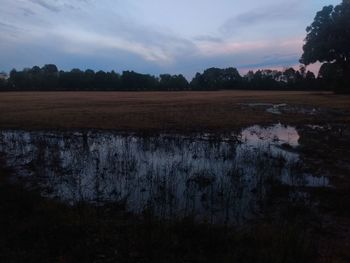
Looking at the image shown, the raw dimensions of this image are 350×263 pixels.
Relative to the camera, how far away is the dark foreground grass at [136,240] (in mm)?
6852

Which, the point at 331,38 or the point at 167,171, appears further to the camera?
the point at 331,38

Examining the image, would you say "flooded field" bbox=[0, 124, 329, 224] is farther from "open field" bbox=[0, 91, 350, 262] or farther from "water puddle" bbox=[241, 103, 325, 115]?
"water puddle" bbox=[241, 103, 325, 115]

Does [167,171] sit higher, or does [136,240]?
[136,240]

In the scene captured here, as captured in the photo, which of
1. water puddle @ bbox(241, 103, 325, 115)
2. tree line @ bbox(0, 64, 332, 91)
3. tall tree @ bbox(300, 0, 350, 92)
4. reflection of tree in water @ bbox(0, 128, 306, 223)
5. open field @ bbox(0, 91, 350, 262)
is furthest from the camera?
tree line @ bbox(0, 64, 332, 91)

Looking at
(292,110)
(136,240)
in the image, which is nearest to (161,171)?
(136,240)

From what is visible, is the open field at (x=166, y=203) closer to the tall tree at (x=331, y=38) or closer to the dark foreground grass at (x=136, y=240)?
the dark foreground grass at (x=136, y=240)

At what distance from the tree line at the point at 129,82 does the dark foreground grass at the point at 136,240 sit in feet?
328

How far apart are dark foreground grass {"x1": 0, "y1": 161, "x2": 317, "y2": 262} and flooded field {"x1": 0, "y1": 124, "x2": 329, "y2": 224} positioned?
1.10 metres

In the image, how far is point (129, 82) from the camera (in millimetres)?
121375

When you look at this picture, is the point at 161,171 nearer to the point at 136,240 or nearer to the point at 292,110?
the point at 136,240

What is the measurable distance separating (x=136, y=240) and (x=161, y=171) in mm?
6351

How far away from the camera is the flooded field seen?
1042 centimetres

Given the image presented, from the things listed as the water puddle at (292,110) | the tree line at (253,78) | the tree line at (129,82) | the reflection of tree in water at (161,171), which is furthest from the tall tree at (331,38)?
the reflection of tree in water at (161,171)

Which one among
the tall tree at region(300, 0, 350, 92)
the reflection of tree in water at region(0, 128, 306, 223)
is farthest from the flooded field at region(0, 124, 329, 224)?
the tall tree at region(300, 0, 350, 92)
